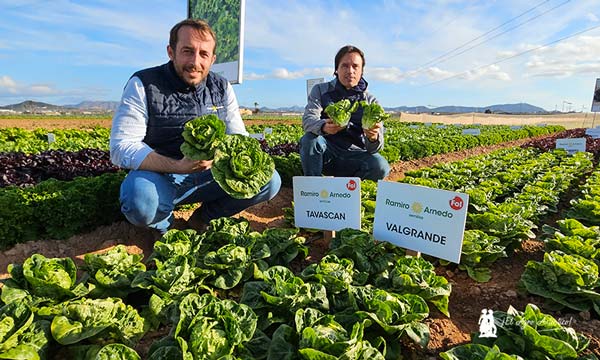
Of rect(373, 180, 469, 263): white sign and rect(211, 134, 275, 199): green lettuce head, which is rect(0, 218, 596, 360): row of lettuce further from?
rect(211, 134, 275, 199): green lettuce head

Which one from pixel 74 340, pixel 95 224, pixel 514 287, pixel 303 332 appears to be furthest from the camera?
pixel 95 224

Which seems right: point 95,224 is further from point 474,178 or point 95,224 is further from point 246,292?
point 474,178

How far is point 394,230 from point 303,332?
1.68m

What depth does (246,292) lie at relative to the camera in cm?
265

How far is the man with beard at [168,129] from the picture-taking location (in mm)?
3672

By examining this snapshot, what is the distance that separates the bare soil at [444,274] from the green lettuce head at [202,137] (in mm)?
1392

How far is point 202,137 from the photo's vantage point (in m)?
3.35

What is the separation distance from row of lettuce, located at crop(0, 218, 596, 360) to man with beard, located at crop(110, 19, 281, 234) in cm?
72

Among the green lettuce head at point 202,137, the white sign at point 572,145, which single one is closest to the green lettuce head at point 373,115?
the green lettuce head at point 202,137

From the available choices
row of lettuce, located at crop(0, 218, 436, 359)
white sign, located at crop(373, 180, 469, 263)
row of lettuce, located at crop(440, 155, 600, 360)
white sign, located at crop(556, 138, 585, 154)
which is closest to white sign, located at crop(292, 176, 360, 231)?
white sign, located at crop(373, 180, 469, 263)

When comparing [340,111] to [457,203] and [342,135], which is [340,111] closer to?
[342,135]

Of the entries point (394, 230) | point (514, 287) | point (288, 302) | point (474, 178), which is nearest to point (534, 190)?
point (474, 178)

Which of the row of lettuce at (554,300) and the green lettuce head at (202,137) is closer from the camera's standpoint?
the row of lettuce at (554,300)

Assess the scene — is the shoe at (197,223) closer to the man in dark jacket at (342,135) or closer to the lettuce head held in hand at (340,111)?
the man in dark jacket at (342,135)
